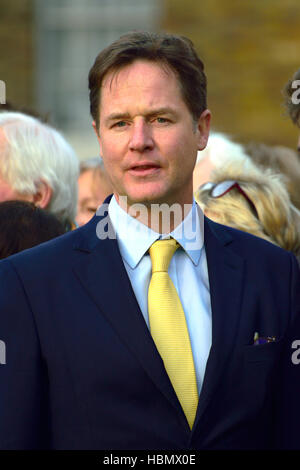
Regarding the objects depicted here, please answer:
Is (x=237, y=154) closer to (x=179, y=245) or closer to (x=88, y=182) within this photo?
(x=88, y=182)

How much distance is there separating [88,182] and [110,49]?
2372 millimetres

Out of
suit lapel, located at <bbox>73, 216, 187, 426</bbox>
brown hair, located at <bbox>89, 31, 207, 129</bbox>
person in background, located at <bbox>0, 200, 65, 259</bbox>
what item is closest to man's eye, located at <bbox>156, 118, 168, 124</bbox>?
brown hair, located at <bbox>89, 31, 207, 129</bbox>

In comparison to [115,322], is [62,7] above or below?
above

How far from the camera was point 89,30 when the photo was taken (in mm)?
10227

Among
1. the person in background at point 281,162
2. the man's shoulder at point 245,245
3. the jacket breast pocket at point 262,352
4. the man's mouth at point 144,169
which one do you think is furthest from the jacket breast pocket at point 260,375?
the person in background at point 281,162

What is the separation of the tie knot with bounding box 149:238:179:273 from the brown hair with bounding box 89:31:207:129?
40 centimetres

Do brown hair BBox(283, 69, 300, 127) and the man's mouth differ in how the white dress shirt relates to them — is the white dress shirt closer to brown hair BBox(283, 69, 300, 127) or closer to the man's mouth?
the man's mouth

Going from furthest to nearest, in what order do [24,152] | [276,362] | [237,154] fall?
[237,154] < [24,152] < [276,362]

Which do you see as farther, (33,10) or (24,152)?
(33,10)

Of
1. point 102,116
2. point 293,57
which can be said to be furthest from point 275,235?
point 293,57

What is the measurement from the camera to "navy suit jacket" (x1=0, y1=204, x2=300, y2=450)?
2240 millimetres

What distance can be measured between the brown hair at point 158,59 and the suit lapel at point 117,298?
1.37 ft
